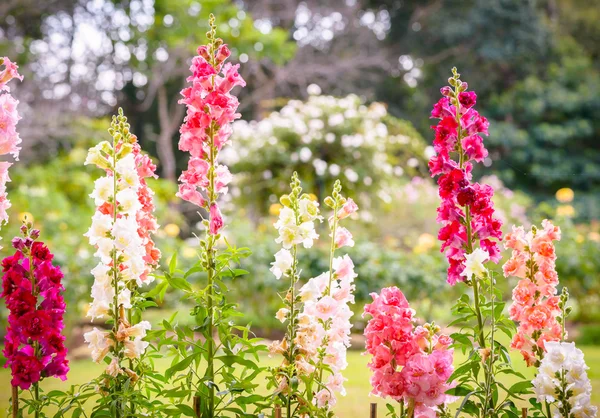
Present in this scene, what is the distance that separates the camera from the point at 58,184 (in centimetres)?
694

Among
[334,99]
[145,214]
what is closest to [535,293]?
[145,214]

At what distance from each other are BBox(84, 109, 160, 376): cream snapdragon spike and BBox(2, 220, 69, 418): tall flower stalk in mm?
85

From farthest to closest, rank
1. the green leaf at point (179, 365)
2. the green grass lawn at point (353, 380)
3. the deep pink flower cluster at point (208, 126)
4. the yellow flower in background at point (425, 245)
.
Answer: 1. the yellow flower in background at point (425, 245)
2. the green grass lawn at point (353, 380)
3. the deep pink flower cluster at point (208, 126)
4. the green leaf at point (179, 365)

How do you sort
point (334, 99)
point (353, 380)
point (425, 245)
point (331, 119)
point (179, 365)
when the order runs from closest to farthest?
point (179, 365)
point (353, 380)
point (425, 245)
point (331, 119)
point (334, 99)

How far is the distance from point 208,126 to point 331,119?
4154mm

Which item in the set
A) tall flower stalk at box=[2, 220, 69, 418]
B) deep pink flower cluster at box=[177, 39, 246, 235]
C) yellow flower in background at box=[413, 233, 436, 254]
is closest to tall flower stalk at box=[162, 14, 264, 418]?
deep pink flower cluster at box=[177, 39, 246, 235]

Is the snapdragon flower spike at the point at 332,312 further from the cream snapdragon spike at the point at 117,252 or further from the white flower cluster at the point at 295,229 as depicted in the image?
the cream snapdragon spike at the point at 117,252

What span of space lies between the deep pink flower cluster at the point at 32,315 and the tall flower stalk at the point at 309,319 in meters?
0.47

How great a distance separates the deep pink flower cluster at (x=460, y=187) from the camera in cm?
152

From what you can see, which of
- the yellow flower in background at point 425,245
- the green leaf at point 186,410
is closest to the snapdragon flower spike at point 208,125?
the green leaf at point 186,410

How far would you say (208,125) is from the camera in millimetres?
1574

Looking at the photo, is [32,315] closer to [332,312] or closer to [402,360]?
[332,312]

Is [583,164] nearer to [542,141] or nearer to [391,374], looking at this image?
[542,141]

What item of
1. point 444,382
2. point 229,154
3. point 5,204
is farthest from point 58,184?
point 444,382
